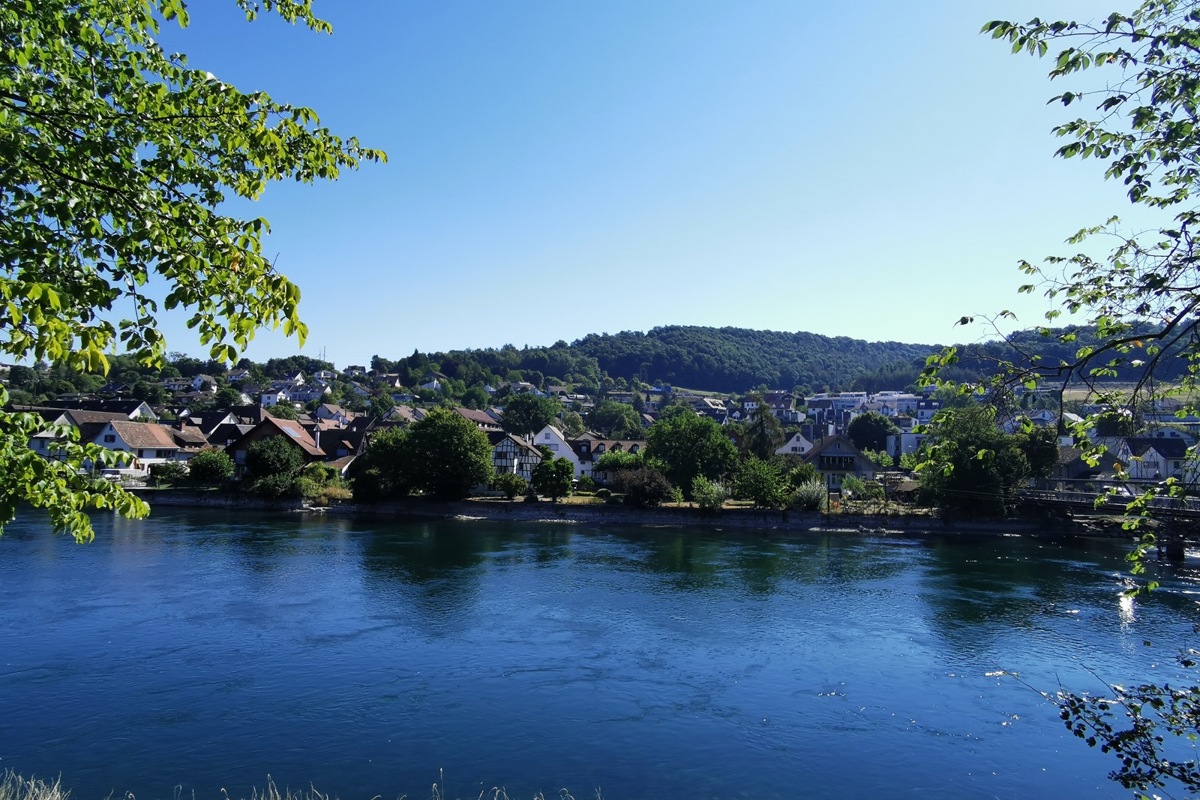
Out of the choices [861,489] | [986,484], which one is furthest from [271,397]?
[986,484]

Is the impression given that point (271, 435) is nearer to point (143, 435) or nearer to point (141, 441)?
point (141, 441)

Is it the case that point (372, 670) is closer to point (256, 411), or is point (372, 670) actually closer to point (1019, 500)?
point (1019, 500)

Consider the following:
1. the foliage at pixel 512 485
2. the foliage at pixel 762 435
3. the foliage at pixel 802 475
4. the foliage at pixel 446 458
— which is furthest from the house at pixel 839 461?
the foliage at pixel 446 458

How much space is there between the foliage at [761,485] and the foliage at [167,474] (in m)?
39.1

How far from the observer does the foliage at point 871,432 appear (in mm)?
83375

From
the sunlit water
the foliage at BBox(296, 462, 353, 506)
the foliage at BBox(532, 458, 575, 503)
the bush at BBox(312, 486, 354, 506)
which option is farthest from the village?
the sunlit water

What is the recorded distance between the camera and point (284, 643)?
18.1m

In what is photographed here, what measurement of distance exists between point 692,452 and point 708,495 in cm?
577

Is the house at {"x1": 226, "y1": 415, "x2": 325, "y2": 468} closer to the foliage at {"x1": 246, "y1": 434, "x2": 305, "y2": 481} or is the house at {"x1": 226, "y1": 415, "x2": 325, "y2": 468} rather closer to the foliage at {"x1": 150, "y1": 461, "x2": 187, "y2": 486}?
the foliage at {"x1": 246, "y1": 434, "x2": 305, "y2": 481}

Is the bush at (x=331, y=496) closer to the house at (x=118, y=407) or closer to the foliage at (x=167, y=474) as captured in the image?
the foliage at (x=167, y=474)

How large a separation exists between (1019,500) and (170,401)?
10374 centimetres

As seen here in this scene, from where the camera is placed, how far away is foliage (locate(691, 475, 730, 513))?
4578cm

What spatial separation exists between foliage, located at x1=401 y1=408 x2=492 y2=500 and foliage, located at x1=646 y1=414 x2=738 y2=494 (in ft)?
39.6

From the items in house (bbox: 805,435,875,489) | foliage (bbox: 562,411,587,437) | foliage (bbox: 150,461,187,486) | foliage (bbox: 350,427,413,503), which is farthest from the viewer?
foliage (bbox: 562,411,587,437)
